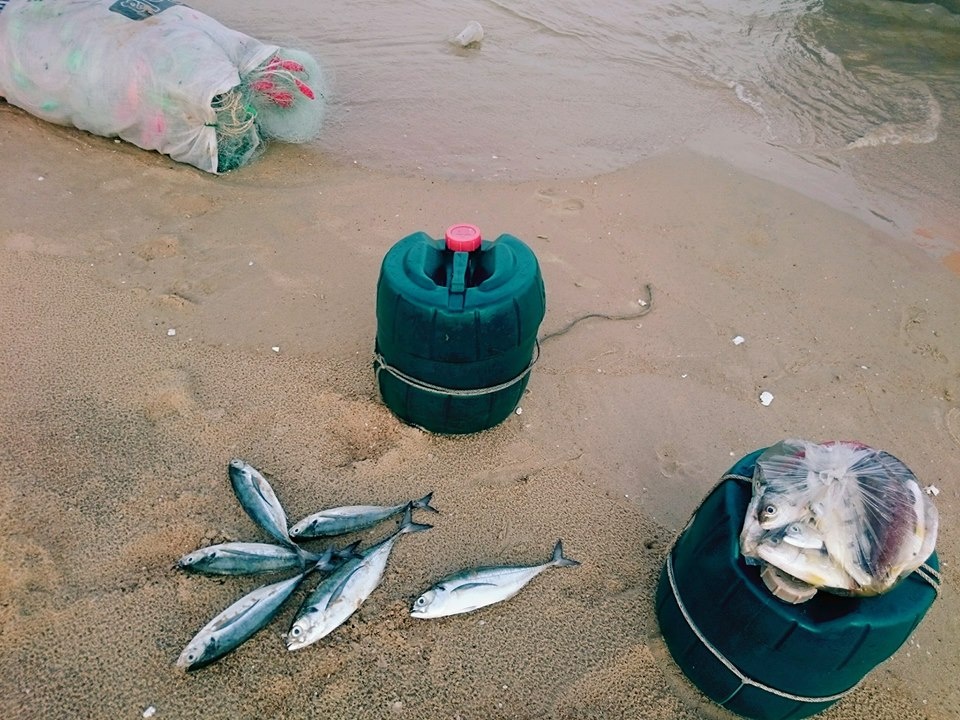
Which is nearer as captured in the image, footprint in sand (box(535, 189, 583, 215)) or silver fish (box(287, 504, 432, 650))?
silver fish (box(287, 504, 432, 650))

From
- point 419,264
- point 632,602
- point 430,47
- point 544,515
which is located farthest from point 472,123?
point 632,602

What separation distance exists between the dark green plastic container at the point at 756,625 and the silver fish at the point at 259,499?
5.99ft

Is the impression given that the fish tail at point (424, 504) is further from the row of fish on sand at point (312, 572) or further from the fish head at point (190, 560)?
the fish head at point (190, 560)

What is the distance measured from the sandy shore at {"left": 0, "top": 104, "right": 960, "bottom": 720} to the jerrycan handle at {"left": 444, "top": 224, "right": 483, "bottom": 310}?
1033 mm

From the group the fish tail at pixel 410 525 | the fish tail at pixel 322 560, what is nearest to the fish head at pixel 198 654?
the fish tail at pixel 322 560

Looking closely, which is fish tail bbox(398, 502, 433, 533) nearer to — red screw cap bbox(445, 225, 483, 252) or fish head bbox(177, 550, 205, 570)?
fish head bbox(177, 550, 205, 570)

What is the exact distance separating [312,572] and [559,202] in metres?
3.85

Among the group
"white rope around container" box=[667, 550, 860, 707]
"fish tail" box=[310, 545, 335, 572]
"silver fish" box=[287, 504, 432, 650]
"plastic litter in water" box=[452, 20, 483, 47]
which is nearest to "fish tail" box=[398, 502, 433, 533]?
"silver fish" box=[287, 504, 432, 650]

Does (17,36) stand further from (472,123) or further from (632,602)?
(632,602)

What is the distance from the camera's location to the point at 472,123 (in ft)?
22.7

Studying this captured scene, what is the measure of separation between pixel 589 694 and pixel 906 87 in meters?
8.62

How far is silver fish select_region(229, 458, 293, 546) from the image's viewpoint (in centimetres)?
324

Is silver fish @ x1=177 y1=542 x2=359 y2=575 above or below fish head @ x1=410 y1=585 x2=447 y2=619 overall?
below

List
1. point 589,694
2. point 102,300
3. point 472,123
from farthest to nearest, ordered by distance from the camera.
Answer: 1. point 472,123
2. point 102,300
3. point 589,694
